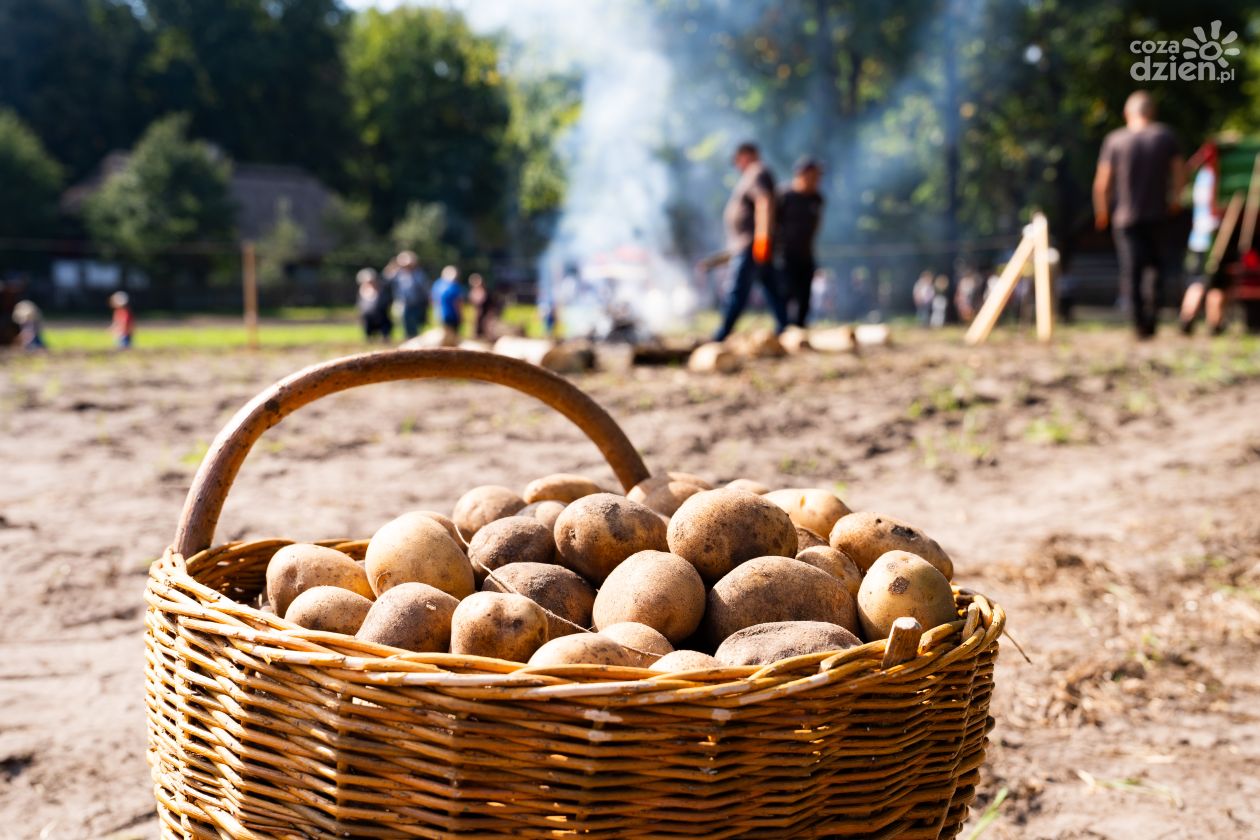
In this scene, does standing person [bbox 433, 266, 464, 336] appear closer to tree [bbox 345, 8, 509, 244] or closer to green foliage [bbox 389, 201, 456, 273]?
green foliage [bbox 389, 201, 456, 273]

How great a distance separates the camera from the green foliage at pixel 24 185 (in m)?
34.7

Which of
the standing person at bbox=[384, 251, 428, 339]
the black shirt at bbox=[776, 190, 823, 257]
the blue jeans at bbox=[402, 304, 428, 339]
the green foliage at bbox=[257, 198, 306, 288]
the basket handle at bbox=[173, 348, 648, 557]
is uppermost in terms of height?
the green foliage at bbox=[257, 198, 306, 288]

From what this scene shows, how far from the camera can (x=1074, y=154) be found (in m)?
26.7

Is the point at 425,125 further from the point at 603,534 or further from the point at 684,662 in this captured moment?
the point at 684,662

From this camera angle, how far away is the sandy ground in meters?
2.42

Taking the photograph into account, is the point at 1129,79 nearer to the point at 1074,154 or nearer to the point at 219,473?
the point at 1074,154

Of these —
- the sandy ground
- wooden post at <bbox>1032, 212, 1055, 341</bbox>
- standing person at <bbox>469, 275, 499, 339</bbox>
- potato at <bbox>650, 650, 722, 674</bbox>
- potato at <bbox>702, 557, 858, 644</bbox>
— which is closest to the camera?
potato at <bbox>650, 650, 722, 674</bbox>

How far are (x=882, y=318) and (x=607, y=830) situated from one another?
28562mm

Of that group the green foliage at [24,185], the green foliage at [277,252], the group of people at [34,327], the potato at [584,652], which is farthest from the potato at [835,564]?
the green foliage at [24,185]

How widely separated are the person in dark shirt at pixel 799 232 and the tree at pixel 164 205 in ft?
104

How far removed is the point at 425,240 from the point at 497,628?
45711mm

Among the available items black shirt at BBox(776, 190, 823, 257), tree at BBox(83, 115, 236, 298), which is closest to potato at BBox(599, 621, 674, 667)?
black shirt at BBox(776, 190, 823, 257)

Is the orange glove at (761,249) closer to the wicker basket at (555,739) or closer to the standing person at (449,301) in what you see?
the standing person at (449,301)

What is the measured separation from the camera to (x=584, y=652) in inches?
59.8
